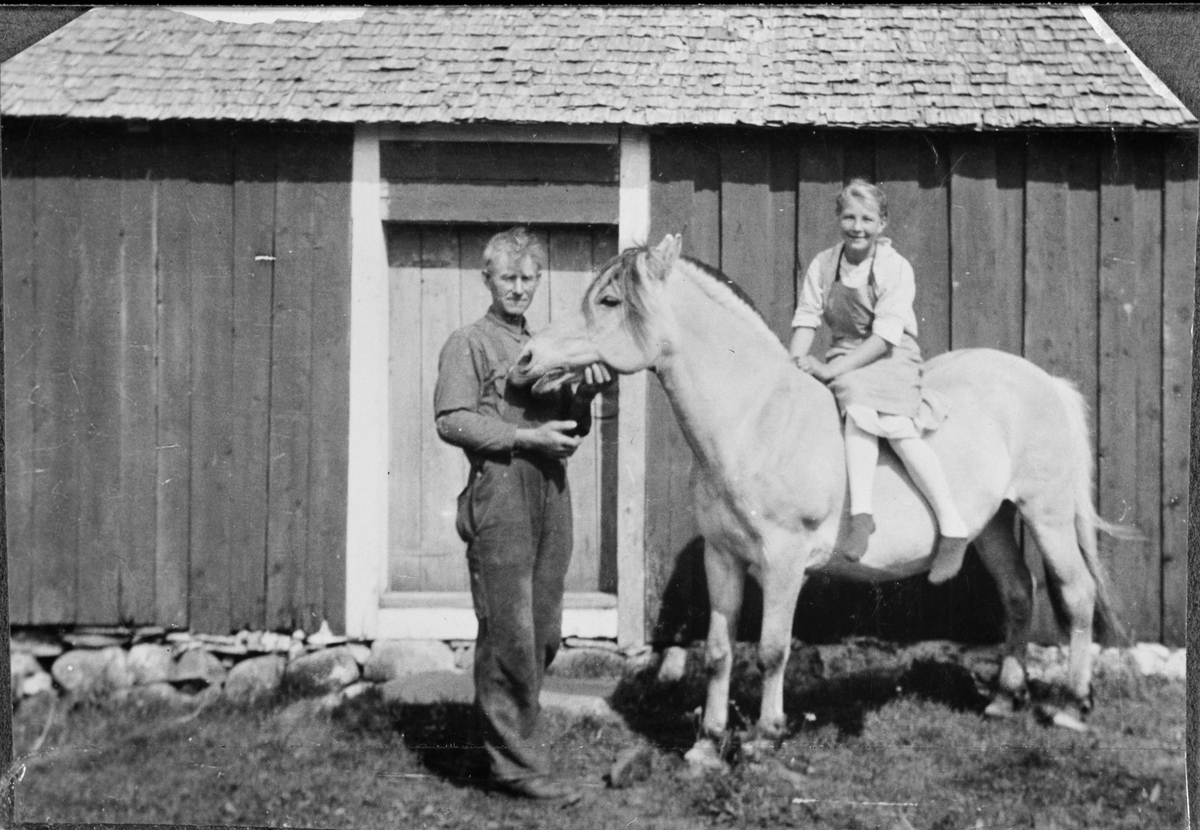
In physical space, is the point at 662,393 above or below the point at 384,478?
above

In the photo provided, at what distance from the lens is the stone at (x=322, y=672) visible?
410 cm

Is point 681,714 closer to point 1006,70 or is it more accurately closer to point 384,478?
point 384,478

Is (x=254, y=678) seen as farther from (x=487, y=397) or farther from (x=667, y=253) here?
(x=667, y=253)

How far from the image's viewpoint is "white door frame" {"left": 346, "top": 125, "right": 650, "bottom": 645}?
13.4 ft

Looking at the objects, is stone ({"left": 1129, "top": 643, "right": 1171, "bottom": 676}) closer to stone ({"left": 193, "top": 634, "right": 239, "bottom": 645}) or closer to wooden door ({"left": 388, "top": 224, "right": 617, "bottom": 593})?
wooden door ({"left": 388, "top": 224, "right": 617, "bottom": 593})

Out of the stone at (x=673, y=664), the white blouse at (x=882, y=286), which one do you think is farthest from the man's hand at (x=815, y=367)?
the stone at (x=673, y=664)

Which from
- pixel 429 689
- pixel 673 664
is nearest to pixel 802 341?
pixel 673 664

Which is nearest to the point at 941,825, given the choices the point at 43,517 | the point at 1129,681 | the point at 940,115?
the point at 1129,681

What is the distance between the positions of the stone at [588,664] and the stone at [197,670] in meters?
1.34

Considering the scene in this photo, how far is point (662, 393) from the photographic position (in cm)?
418

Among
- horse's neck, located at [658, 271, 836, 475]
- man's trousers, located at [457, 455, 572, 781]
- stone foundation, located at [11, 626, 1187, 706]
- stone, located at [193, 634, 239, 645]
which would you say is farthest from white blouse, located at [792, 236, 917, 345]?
stone, located at [193, 634, 239, 645]

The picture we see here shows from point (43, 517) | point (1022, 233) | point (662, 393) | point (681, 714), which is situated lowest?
point (681, 714)

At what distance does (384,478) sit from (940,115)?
2.58 metres

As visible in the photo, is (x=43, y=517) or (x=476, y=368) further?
(x=43, y=517)
